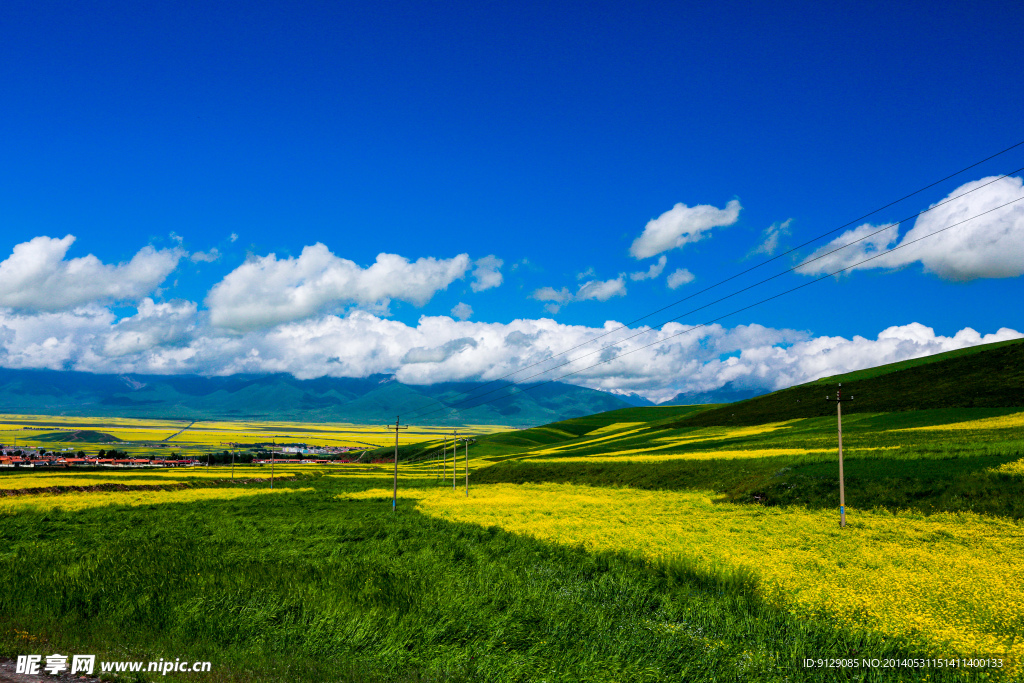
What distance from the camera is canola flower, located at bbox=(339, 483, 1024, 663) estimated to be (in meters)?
15.3

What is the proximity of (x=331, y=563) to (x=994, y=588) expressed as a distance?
25.0 meters

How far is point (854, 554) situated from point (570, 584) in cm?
1382

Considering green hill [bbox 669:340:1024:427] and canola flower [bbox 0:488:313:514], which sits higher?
green hill [bbox 669:340:1024:427]

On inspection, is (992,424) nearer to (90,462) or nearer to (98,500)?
(98,500)

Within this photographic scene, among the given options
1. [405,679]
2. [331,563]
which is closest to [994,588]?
[405,679]

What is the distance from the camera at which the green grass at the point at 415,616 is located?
12844 mm

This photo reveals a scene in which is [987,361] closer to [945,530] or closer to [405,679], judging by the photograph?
[945,530]

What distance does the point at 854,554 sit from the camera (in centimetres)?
2388

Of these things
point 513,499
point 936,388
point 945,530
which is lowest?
point 513,499

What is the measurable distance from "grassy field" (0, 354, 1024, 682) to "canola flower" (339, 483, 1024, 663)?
4.7 inches

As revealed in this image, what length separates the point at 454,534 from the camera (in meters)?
33.3

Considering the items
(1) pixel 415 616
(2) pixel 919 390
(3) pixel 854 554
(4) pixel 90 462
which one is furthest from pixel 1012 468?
(4) pixel 90 462

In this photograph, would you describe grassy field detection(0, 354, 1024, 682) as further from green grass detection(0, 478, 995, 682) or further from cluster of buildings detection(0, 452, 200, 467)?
cluster of buildings detection(0, 452, 200, 467)

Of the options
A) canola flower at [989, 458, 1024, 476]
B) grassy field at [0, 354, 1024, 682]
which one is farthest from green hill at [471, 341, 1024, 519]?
grassy field at [0, 354, 1024, 682]
